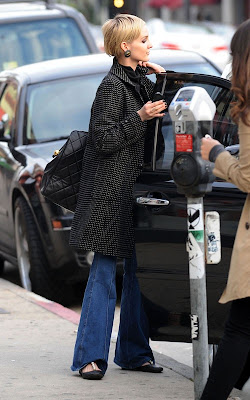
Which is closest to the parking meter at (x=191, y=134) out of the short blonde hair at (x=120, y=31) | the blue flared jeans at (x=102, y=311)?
the short blonde hair at (x=120, y=31)

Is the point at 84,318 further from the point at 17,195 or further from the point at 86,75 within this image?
the point at 86,75

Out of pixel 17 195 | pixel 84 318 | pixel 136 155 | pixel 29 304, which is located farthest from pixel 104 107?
pixel 17 195

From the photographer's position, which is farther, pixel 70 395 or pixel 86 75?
pixel 86 75

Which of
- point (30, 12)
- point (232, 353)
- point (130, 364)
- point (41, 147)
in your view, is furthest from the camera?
point (30, 12)

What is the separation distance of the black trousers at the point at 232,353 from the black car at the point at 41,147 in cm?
349

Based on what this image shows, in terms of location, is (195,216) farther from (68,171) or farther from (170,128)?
(68,171)

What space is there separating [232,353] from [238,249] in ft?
1.33

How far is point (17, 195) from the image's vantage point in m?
8.38

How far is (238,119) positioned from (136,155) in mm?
1305

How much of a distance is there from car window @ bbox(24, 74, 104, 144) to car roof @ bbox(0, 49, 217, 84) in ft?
0.18

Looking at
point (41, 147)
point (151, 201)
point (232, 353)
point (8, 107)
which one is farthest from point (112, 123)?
point (8, 107)

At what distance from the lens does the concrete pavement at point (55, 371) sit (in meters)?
5.27

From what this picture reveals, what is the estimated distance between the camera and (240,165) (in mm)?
4129

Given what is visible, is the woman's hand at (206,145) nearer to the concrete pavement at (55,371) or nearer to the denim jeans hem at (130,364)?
the concrete pavement at (55,371)
